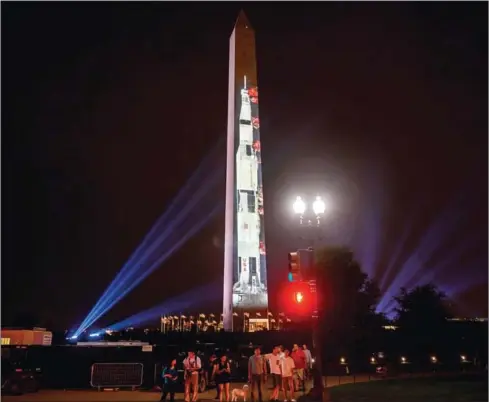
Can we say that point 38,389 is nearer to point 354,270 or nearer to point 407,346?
point 407,346

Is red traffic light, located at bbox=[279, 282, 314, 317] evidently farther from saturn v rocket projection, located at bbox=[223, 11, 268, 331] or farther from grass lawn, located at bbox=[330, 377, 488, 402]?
saturn v rocket projection, located at bbox=[223, 11, 268, 331]

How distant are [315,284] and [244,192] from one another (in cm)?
3202

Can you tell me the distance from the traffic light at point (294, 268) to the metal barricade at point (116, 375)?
312 inches

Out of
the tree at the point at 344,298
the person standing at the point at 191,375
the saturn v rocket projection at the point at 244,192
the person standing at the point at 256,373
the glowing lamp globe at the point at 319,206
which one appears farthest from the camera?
the saturn v rocket projection at the point at 244,192

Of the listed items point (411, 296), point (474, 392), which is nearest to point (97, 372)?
point (474, 392)

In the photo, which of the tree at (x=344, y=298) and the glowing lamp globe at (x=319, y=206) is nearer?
the glowing lamp globe at (x=319, y=206)

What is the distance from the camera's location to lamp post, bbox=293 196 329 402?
46.3 ft


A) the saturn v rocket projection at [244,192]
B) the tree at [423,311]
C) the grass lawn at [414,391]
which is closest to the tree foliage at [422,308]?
the tree at [423,311]

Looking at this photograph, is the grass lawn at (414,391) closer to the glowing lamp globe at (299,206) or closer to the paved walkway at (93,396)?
the paved walkway at (93,396)

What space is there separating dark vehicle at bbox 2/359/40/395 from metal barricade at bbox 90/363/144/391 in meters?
1.86

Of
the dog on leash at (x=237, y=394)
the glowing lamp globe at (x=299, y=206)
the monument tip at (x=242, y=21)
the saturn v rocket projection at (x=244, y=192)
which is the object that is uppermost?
the monument tip at (x=242, y=21)

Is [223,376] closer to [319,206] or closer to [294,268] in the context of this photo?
[294,268]

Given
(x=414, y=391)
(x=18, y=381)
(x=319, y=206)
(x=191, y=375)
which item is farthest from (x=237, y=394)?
(x=18, y=381)

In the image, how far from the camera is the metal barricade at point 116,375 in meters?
18.0
